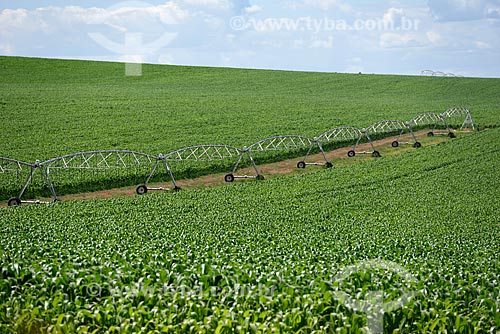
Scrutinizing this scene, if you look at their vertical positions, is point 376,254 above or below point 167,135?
below

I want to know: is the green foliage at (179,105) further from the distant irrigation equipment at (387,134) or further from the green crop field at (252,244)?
the distant irrigation equipment at (387,134)

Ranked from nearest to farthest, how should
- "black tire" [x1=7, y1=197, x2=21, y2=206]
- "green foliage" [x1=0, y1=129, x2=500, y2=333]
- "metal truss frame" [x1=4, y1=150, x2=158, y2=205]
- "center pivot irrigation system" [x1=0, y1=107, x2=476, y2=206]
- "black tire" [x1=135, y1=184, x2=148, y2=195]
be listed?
1. "green foliage" [x1=0, y1=129, x2=500, y2=333]
2. "black tire" [x1=7, y1=197, x2=21, y2=206]
3. "metal truss frame" [x1=4, y1=150, x2=158, y2=205]
4. "center pivot irrigation system" [x1=0, y1=107, x2=476, y2=206]
5. "black tire" [x1=135, y1=184, x2=148, y2=195]

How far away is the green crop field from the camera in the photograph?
10953 millimetres

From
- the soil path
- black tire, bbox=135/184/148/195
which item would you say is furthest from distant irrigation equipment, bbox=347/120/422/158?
black tire, bbox=135/184/148/195

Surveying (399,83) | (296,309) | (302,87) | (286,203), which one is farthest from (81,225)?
(399,83)

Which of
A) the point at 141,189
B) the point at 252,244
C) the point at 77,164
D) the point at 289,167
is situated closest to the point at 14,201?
the point at 141,189

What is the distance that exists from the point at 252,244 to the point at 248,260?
2.54 metres

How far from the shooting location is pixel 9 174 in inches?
1171

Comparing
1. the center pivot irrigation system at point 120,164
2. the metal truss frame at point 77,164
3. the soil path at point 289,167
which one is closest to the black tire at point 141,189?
the center pivot irrigation system at point 120,164

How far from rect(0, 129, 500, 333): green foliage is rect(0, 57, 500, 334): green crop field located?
0.05m

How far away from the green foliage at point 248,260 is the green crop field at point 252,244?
0.05m

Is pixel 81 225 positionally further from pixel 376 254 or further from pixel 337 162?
pixel 337 162

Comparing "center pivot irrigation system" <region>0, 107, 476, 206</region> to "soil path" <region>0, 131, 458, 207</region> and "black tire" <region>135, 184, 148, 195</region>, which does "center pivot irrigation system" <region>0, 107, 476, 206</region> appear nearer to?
"black tire" <region>135, 184, 148, 195</region>

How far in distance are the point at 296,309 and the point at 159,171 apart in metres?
22.7
